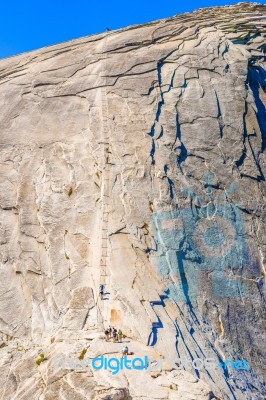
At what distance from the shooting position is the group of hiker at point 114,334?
24406 mm

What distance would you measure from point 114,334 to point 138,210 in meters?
6.59

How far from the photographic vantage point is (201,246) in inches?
1171

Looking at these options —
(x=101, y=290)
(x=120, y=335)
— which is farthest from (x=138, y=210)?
(x=120, y=335)

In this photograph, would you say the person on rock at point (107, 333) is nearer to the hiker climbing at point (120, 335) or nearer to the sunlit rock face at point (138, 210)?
the sunlit rock face at point (138, 210)

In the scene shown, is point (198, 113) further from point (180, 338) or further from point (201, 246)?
point (180, 338)

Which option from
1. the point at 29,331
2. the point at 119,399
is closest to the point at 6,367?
the point at 29,331

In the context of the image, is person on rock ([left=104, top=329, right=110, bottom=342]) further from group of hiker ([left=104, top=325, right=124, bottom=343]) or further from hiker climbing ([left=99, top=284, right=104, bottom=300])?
hiker climbing ([left=99, top=284, right=104, bottom=300])

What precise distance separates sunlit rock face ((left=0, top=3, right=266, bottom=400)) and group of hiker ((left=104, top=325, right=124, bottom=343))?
29cm

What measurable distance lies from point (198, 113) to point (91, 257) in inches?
381

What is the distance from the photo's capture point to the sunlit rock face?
82.2 ft

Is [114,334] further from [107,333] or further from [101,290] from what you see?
[101,290]

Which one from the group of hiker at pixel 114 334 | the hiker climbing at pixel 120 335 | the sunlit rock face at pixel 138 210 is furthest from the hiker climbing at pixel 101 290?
the hiker climbing at pixel 120 335

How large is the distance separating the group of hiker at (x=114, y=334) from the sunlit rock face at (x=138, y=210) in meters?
0.29

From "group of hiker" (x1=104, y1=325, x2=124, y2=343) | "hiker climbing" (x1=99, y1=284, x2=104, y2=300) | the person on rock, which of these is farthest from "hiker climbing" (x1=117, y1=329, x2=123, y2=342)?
"hiker climbing" (x1=99, y1=284, x2=104, y2=300)
